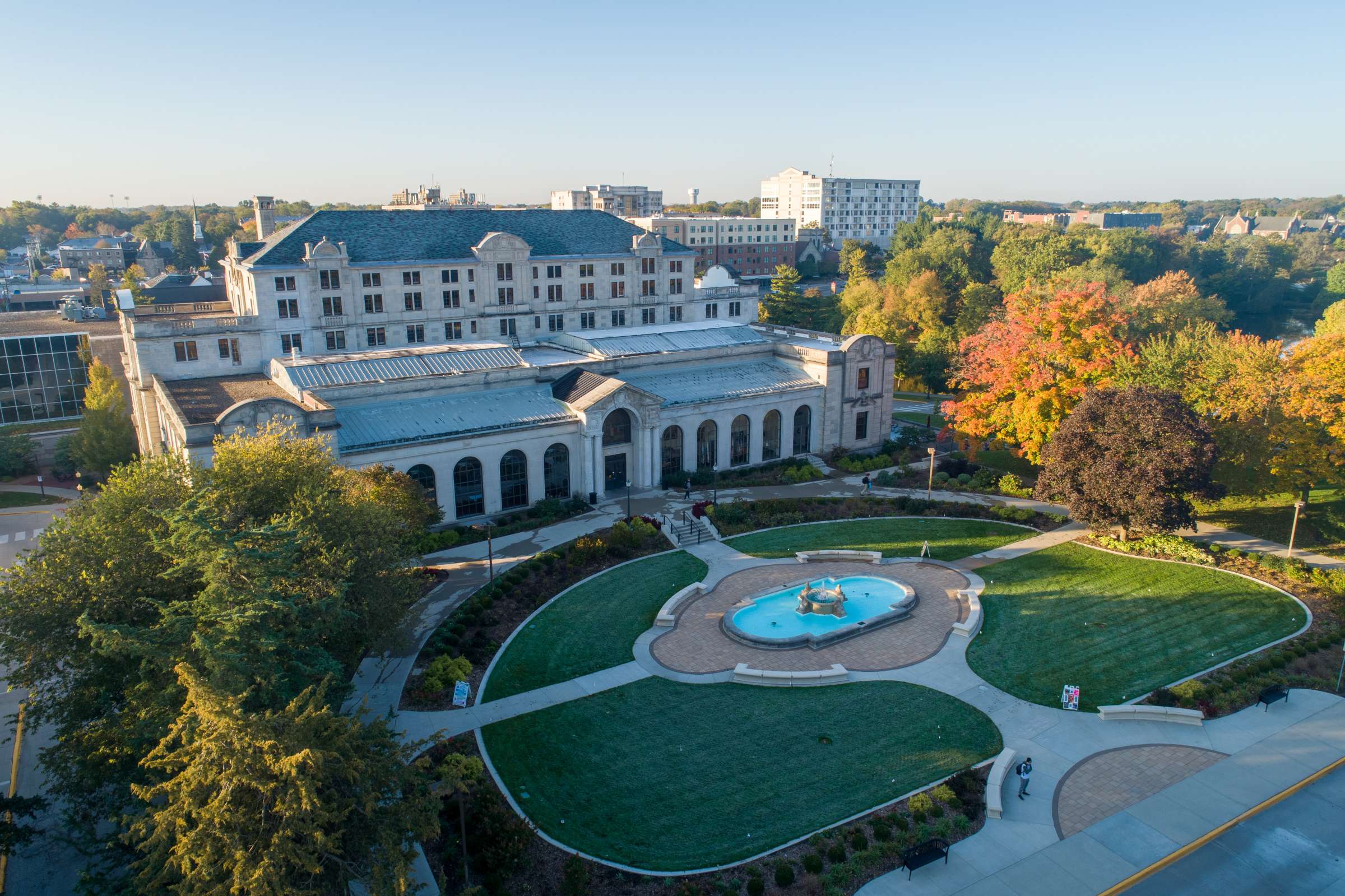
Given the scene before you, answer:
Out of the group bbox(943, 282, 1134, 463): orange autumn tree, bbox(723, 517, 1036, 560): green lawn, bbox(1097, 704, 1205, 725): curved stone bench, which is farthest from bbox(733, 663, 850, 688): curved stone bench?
bbox(943, 282, 1134, 463): orange autumn tree

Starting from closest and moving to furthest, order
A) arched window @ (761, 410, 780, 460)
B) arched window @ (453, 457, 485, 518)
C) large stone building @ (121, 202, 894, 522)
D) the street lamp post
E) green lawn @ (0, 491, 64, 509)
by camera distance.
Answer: the street lamp post → arched window @ (453, 457, 485, 518) → large stone building @ (121, 202, 894, 522) → green lawn @ (0, 491, 64, 509) → arched window @ (761, 410, 780, 460)

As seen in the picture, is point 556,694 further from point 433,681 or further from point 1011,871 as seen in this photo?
point 1011,871

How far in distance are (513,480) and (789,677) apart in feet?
86.0

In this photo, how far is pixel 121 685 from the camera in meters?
25.8

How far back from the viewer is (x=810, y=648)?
39406mm

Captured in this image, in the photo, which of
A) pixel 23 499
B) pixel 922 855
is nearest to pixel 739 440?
pixel 922 855

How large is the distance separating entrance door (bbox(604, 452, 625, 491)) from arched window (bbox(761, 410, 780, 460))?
12.4 meters

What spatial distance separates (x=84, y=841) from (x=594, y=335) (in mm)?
52480

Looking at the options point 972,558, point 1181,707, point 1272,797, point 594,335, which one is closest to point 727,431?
point 594,335

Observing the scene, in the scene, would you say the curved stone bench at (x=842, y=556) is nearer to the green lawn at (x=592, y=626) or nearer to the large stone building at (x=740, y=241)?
the green lawn at (x=592, y=626)

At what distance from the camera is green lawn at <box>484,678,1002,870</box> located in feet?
89.5

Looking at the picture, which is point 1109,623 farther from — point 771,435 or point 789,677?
point 771,435

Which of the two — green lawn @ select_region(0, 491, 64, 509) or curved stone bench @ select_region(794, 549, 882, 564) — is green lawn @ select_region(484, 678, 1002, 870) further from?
green lawn @ select_region(0, 491, 64, 509)

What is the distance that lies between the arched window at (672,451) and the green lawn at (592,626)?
44.1ft
